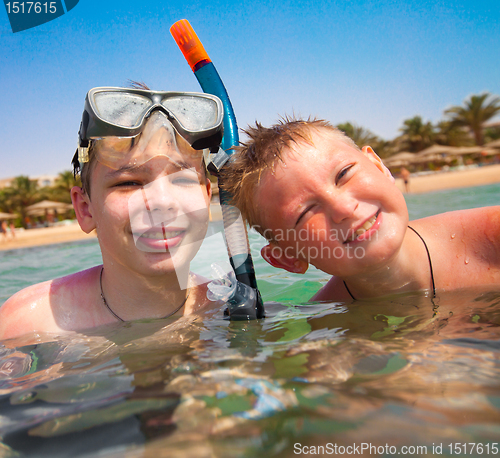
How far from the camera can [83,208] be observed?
231 centimetres

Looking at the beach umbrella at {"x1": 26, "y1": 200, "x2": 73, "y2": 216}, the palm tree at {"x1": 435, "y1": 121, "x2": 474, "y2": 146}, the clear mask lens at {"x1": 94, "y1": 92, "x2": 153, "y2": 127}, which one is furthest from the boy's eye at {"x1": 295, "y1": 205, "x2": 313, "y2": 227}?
the palm tree at {"x1": 435, "y1": 121, "x2": 474, "y2": 146}

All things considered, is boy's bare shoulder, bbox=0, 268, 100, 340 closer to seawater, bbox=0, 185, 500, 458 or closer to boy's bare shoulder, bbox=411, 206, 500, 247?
seawater, bbox=0, 185, 500, 458

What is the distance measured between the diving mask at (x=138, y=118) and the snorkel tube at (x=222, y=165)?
11 centimetres

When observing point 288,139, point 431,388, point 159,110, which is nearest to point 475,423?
point 431,388

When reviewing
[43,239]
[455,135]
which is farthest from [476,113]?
[43,239]

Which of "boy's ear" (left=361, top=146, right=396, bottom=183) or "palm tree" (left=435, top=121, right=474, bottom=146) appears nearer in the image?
"boy's ear" (left=361, top=146, right=396, bottom=183)

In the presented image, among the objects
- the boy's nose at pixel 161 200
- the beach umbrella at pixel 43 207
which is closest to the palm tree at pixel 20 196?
the beach umbrella at pixel 43 207

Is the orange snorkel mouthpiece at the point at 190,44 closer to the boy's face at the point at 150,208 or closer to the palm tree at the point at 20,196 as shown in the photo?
the boy's face at the point at 150,208

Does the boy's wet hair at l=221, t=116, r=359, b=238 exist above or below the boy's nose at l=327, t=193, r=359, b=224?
above

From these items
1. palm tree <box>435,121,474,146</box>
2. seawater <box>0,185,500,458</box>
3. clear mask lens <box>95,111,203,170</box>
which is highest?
palm tree <box>435,121,474,146</box>

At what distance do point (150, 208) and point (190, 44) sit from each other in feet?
3.75

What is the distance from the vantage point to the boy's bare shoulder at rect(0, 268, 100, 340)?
227 centimetres

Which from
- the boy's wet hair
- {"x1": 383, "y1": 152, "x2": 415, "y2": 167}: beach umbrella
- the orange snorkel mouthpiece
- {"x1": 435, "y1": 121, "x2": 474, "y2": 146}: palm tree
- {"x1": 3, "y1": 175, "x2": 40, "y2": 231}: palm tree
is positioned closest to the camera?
the boy's wet hair

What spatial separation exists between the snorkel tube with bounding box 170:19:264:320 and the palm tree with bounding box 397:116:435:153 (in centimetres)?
4563
